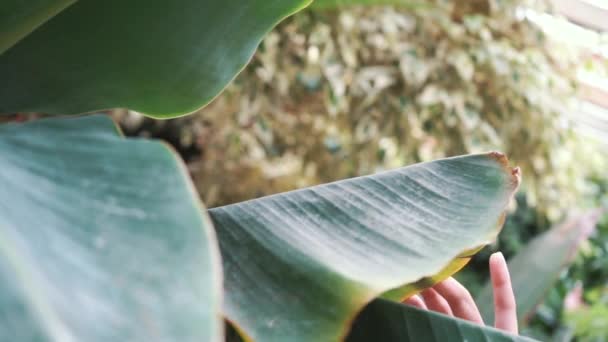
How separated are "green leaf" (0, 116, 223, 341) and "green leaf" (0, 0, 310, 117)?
0.15 metres

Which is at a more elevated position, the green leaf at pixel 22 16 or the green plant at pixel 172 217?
the green leaf at pixel 22 16

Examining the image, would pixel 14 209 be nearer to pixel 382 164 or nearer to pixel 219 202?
pixel 382 164

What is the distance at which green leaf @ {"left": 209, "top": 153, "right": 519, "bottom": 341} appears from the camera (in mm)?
286

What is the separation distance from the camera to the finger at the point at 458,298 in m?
0.43

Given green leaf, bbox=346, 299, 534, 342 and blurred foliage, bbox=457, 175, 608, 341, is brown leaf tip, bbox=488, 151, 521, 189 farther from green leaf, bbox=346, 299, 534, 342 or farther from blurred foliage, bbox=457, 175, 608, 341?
blurred foliage, bbox=457, 175, 608, 341

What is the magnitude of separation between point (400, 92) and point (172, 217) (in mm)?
1651

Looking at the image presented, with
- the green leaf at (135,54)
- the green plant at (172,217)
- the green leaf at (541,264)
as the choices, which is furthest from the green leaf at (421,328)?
the green leaf at (541,264)

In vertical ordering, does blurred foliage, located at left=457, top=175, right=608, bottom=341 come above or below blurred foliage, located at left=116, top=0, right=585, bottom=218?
below

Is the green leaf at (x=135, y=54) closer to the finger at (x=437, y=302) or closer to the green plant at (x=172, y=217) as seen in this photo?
the green plant at (x=172, y=217)

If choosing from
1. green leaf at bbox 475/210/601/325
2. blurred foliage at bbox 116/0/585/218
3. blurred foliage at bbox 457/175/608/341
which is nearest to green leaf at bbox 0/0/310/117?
green leaf at bbox 475/210/601/325

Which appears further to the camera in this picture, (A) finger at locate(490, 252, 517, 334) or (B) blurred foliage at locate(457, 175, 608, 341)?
(B) blurred foliage at locate(457, 175, 608, 341)

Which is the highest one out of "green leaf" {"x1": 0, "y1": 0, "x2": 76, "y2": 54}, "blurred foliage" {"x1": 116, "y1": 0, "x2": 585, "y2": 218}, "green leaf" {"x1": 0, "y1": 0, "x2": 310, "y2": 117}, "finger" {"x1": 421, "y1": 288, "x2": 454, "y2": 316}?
"green leaf" {"x1": 0, "y1": 0, "x2": 76, "y2": 54}

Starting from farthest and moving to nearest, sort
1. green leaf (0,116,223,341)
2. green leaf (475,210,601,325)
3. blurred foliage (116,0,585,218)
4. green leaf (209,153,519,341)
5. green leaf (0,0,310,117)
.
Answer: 1. blurred foliage (116,0,585,218)
2. green leaf (475,210,601,325)
3. green leaf (0,0,310,117)
4. green leaf (209,153,519,341)
5. green leaf (0,116,223,341)

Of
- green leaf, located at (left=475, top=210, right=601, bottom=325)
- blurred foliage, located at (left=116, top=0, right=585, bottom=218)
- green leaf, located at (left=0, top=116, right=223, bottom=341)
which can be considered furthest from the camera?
blurred foliage, located at (left=116, top=0, right=585, bottom=218)
